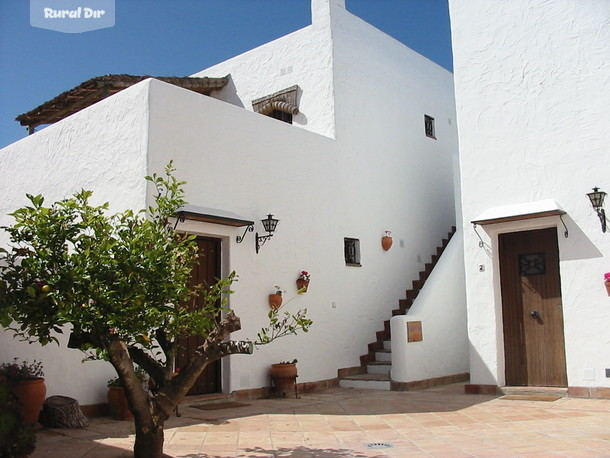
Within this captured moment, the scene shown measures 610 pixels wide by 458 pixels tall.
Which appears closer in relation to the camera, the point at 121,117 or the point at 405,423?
the point at 405,423

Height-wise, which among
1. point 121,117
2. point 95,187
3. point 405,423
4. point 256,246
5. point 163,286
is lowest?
point 405,423

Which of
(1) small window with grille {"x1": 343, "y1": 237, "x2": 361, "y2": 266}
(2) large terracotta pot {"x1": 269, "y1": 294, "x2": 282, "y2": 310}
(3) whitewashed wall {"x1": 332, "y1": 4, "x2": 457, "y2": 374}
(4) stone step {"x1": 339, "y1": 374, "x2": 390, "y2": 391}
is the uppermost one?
(3) whitewashed wall {"x1": 332, "y1": 4, "x2": 457, "y2": 374}

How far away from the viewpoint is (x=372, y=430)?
652cm

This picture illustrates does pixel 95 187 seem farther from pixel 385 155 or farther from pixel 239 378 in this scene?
pixel 385 155

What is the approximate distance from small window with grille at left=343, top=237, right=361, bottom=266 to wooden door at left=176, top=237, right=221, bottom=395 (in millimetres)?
3090

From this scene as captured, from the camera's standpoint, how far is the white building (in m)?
8.35

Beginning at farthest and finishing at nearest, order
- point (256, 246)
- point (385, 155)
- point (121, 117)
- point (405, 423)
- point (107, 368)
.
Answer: point (385, 155), point (256, 246), point (121, 117), point (107, 368), point (405, 423)

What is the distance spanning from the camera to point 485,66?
941cm

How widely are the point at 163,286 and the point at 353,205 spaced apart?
274 inches

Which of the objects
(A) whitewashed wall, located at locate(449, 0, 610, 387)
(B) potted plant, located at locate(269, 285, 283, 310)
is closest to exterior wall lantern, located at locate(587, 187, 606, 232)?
(A) whitewashed wall, located at locate(449, 0, 610, 387)

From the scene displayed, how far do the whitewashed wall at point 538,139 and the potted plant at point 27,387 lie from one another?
5956 millimetres

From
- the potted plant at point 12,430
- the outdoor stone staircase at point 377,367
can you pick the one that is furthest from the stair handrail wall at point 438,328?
the potted plant at point 12,430

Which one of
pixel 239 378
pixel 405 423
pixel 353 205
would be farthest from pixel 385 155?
pixel 405 423

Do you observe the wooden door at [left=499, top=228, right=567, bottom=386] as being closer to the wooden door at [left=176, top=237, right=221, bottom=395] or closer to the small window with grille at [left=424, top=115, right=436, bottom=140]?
the wooden door at [left=176, top=237, right=221, bottom=395]
